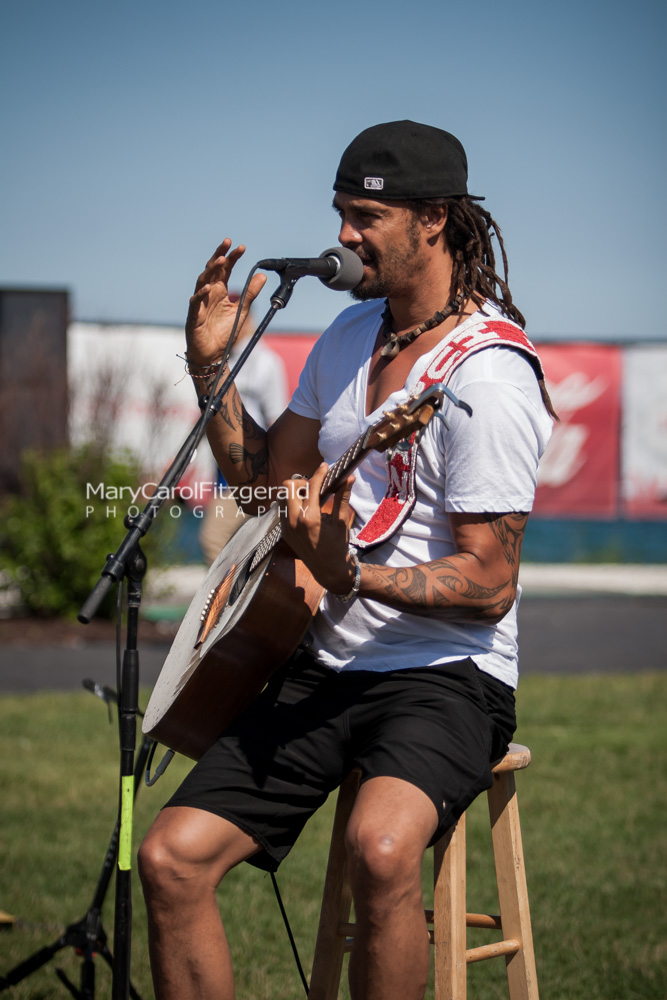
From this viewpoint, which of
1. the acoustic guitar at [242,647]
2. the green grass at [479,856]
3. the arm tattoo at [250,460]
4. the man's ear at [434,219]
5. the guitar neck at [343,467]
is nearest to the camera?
the guitar neck at [343,467]

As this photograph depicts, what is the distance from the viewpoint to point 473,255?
2592mm

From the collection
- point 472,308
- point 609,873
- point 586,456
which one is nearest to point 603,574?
point 586,456

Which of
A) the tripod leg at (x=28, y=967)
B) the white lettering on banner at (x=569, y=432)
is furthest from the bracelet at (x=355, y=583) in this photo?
the white lettering on banner at (x=569, y=432)

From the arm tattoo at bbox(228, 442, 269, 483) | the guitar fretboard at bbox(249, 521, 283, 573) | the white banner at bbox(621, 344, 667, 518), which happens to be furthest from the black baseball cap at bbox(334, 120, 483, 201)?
the white banner at bbox(621, 344, 667, 518)

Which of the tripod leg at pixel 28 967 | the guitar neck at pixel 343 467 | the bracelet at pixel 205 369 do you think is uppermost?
the bracelet at pixel 205 369

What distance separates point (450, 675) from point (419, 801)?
13.0 inches

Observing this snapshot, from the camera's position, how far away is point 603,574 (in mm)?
12469

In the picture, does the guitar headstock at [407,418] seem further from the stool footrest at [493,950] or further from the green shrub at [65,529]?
the green shrub at [65,529]

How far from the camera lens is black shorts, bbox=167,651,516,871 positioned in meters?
2.13

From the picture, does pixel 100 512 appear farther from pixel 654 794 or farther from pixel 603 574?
pixel 603 574

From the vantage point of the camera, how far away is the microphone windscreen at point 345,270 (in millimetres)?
2373

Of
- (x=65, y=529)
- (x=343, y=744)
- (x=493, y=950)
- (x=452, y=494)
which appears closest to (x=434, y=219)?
(x=452, y=494)

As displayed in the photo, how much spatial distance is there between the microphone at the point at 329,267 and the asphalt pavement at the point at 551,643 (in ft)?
13.2

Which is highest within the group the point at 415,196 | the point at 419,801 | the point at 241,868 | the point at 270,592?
the point at 415,196
